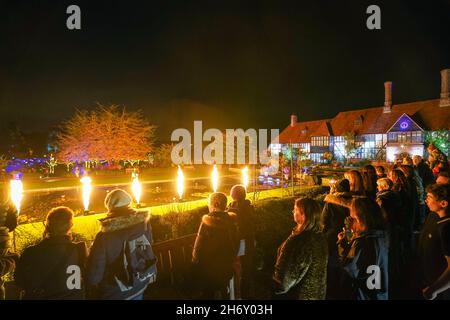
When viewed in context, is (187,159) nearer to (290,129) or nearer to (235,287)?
(290,129)

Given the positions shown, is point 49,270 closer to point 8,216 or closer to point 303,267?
point 8,216

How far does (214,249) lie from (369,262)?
1995 millimetres

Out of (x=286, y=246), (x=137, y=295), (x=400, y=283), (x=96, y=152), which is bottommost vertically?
(x=400, y=283)

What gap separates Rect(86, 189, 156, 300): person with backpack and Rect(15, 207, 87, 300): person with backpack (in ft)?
0.67

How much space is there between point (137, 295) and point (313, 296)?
2.21 metres

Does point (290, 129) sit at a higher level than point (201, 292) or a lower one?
higher

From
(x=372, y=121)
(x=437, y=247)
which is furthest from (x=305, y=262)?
(x=372, y=121)

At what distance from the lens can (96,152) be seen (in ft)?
84.9

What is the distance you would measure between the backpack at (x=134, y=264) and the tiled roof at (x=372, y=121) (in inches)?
1809

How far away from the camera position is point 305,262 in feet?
10.5

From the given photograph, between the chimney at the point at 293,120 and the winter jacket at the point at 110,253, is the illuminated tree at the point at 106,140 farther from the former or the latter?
the chimney at the point at 293,120

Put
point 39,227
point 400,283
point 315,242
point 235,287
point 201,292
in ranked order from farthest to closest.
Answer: point 39,227 < point 400,283 < point 235,287 < point 201,292 < point 315,242

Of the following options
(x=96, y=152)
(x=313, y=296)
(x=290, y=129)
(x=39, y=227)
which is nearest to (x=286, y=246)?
(x=313, y=296)

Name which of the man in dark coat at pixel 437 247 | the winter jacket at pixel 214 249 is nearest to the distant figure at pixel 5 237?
the winter jacket at pixel 214 249
